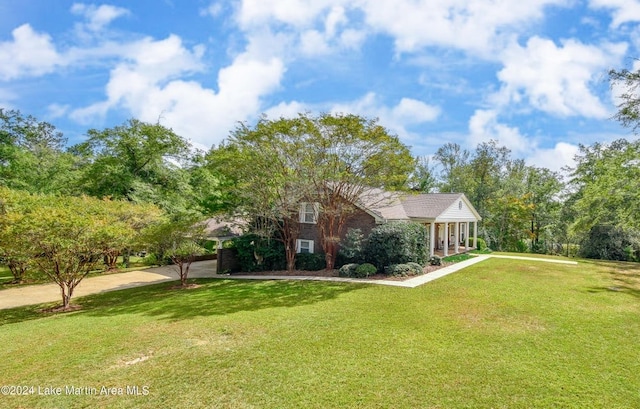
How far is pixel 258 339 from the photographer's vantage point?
8.76 m

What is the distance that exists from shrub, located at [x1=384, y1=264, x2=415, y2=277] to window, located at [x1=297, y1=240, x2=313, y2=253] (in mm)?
6286

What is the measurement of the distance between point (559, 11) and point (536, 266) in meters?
13.3

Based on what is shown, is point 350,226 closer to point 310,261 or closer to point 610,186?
point 310,261

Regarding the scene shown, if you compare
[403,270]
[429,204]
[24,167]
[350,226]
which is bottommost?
[403,270]

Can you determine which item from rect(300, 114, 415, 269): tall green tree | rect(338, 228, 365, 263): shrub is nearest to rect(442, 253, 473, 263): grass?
rect(300, 114, 415, 269): tall green tree

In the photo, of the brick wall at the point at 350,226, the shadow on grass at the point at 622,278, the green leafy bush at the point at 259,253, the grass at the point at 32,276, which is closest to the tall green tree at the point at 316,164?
the brick wall at the point at 350,226

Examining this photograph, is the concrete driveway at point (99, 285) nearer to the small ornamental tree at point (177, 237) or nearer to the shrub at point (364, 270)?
the small ornamental tree at point (177, 237)

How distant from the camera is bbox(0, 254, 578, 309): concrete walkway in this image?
15828mm

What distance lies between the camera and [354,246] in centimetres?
1920

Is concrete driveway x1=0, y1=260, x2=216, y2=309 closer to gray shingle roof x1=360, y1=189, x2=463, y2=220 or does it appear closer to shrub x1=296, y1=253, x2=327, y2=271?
shrub x1=296, y1=253, x2=327, y2=271

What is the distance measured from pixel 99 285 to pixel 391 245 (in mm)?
17442

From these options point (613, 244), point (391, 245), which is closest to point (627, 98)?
point (613, 244)

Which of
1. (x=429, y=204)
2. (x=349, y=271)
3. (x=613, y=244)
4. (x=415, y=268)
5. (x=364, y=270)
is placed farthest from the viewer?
(x=429, y=204)

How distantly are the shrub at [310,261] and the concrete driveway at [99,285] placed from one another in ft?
19.7
